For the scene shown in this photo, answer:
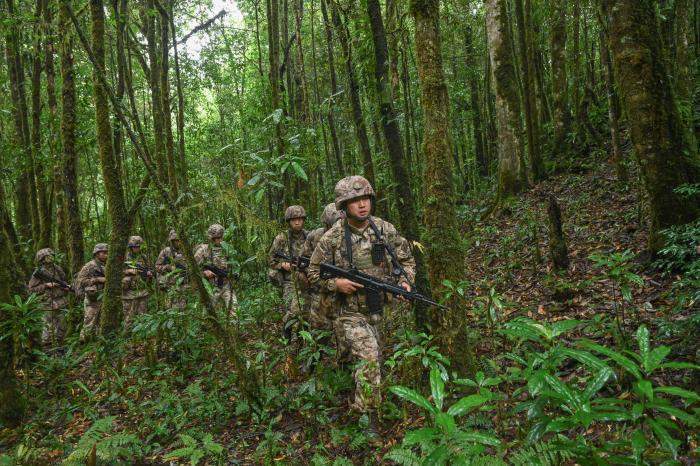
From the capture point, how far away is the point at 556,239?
5.88m

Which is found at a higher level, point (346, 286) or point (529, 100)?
point (529, 100)

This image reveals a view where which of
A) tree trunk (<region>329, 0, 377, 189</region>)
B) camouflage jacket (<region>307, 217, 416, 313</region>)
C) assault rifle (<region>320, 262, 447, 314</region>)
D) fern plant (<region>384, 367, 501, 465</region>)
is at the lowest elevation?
fern plant (<region>384, 367, 501, 465</region>)

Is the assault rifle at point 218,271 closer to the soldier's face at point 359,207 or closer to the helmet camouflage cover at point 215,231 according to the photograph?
the helmet camouflage cover at point 215,231

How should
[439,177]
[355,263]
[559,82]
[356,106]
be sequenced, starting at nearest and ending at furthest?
[439,177] < [355,263] < [356,106] < [559,82]

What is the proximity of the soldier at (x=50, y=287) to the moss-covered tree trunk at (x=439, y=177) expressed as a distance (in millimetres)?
8149

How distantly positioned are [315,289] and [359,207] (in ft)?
5.85

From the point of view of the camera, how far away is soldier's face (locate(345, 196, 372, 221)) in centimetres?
454

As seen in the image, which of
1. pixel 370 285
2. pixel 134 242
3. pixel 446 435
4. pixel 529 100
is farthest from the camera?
pixel 529 100

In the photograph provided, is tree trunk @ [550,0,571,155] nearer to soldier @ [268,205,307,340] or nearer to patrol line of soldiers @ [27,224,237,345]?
soldier @ [268,205,307,340]

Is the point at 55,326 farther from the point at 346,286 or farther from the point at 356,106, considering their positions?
the point at 346,286

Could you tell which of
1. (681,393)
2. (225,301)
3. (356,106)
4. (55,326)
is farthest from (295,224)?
(55,326)

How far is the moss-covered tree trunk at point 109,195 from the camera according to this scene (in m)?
6.25

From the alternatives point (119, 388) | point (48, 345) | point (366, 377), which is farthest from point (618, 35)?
point (48, 345)

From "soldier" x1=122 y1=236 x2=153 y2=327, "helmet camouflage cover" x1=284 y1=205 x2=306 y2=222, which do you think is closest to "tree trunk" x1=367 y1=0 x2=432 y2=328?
"helmet camouflage cover" x1=284 y1=205 x2=306 y2=222
